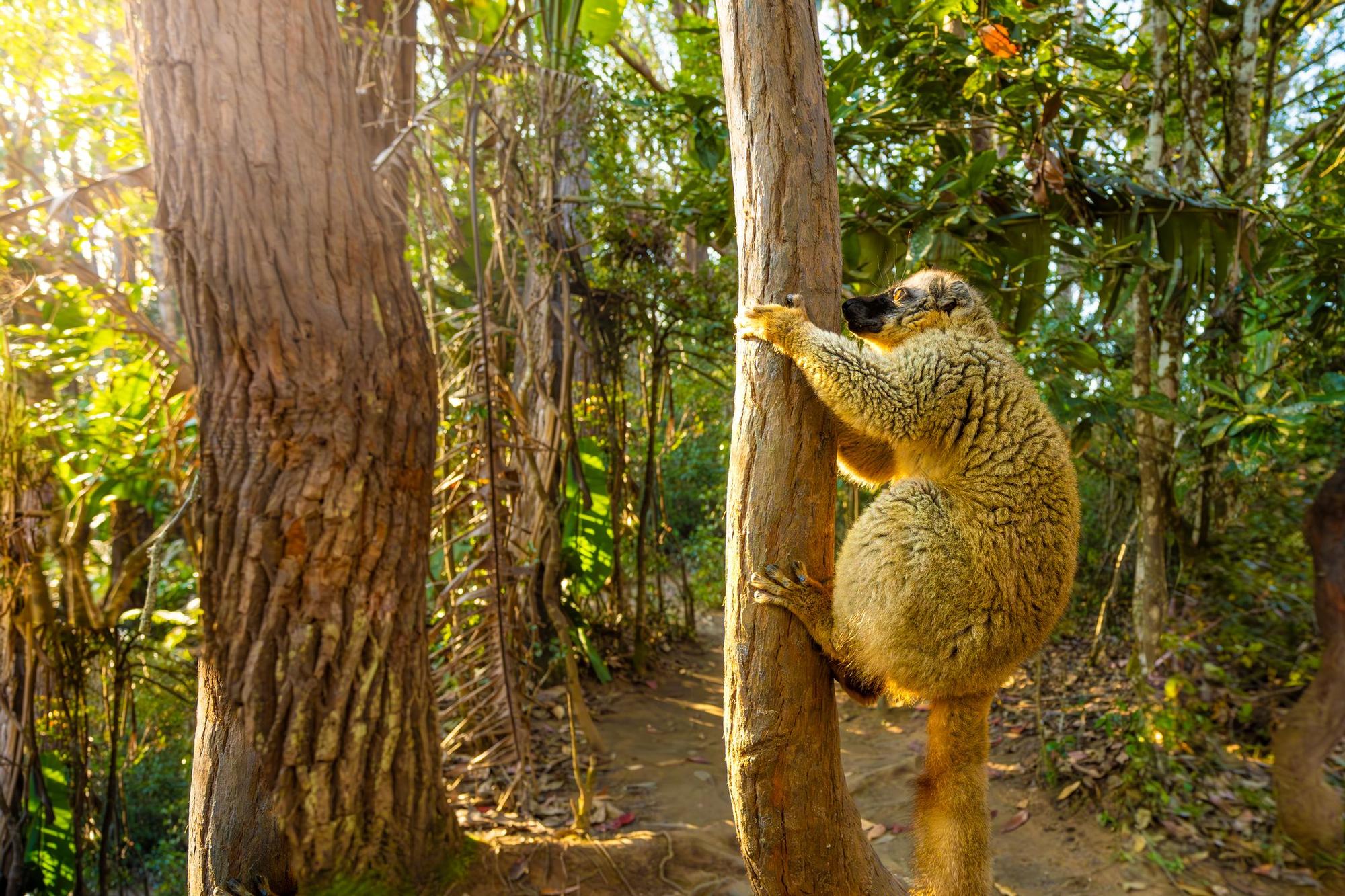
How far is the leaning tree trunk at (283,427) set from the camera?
3414 mm

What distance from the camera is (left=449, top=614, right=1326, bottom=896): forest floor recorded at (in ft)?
13.9

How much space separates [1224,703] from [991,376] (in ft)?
12.3

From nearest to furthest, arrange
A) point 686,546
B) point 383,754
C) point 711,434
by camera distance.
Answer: point 383,754, point 686,546, point 711,434

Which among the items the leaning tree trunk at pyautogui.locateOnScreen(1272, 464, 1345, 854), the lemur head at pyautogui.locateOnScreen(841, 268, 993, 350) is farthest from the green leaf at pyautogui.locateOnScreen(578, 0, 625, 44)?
the leaning tree trunk at pyautogui.locateOnScreen(1272, 464, 1345, 854)

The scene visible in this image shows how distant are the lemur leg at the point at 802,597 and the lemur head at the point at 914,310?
4.37ft

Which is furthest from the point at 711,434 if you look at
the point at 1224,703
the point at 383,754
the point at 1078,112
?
the point at 383,754

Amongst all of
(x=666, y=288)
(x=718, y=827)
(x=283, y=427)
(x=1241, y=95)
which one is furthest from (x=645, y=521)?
(x=1241, y=95)

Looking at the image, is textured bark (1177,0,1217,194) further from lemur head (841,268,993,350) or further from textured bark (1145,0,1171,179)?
lemur head (841,268,993,350)

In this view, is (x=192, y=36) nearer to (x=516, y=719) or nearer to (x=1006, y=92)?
(x=516, y=719)

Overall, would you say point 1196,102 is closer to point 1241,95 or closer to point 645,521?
point 1241,95

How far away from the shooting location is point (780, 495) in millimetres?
2473

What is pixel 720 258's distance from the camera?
7.51 metres

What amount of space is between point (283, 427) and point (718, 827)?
3.62 m

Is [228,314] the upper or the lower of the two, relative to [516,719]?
upper
